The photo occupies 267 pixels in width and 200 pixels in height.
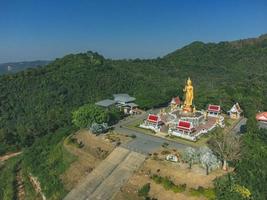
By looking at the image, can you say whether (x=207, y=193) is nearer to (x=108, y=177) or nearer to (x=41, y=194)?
(x=108, y=177)

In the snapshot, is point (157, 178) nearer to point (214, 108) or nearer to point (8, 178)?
point (8, 178)

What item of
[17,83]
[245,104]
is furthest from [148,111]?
[17,83]

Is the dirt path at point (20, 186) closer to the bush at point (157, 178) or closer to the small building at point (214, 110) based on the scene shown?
the bush at point (157, 178)

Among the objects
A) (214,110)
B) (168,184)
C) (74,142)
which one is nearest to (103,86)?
(214,110)

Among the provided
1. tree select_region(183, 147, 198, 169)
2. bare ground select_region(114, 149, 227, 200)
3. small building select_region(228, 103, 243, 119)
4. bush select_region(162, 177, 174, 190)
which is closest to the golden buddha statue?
small building select_region(228, 103, 243, 119)

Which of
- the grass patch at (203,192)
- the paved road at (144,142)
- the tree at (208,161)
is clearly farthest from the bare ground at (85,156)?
the grass patch at (203,192)

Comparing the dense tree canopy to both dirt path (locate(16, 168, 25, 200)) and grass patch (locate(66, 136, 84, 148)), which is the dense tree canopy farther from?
dirt path (locate(16, 168, 25, 200))

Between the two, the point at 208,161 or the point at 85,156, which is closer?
the point at 208,161
